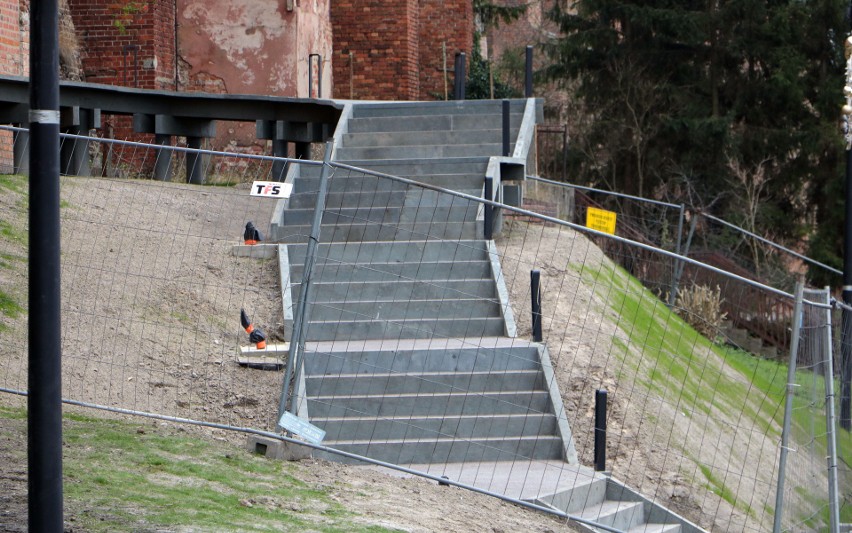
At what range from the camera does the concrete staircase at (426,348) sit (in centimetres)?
873

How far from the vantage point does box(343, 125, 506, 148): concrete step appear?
570 inches

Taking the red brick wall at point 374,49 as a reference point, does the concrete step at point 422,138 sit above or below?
below

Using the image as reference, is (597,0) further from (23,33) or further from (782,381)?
(782,381)

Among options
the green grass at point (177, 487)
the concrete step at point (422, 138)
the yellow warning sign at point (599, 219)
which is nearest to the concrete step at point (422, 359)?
the green grass at point (177, 487)

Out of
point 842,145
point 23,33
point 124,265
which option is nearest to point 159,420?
point 124,265

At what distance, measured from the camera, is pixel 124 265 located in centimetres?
1044

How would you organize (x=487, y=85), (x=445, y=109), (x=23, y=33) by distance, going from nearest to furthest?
1. (x=445, y=109)
2. (x=23, y=33)
3. (x=487, y=85)

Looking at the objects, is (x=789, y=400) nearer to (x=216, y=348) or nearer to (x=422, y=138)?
(x=216, y=348)

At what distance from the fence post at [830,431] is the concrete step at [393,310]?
12.5 feet

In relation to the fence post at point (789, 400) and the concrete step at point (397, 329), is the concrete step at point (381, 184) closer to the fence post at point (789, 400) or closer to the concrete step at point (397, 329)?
the concrete step at point (397, 329)

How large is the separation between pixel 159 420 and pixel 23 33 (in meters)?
10.00

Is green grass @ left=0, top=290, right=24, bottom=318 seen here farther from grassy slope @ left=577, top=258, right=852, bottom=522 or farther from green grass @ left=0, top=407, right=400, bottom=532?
grassy slope @ left=577, top=258, right=852, bottom=522

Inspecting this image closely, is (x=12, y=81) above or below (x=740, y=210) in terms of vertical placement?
above

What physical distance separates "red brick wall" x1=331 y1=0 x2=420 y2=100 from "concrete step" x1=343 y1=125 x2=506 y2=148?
8991 mm
